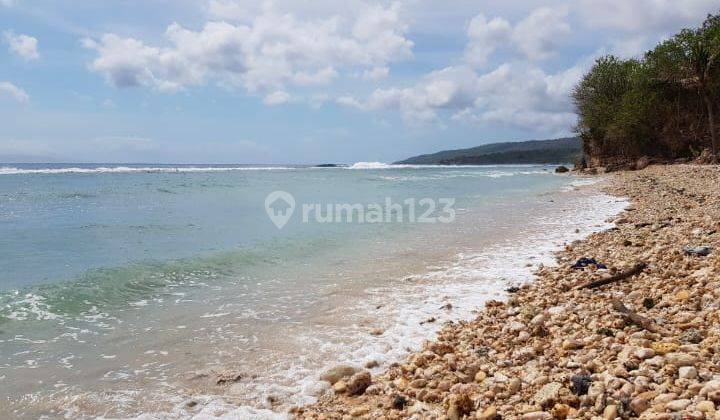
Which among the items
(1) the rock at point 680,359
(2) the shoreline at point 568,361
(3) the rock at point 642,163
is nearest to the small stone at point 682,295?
(2) the shoreline at point 568,361

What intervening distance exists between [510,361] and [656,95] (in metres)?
46.1

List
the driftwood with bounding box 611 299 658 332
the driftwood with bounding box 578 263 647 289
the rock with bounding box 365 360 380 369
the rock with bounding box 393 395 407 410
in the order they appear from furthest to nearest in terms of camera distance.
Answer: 1. the driftwood with bounding box 578 263 647 289
2. the rock with bounding box 365 360 380 369
3. the driftwood with bounding box 611 299 658 332
4. the rock with bounding box 393 395 407 410

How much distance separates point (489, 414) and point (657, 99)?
47.6 metres

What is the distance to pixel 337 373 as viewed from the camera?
16.4ft

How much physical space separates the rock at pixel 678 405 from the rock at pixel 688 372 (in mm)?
388

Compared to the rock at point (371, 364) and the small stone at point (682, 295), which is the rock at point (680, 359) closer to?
the small stone at point (682, 295)


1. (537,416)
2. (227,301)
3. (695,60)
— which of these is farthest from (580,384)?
(695,60)

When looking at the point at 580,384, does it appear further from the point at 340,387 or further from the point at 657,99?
the point at 657,99

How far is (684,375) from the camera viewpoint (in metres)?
3.27

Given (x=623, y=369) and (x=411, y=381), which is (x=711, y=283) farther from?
(x=411, y=381)

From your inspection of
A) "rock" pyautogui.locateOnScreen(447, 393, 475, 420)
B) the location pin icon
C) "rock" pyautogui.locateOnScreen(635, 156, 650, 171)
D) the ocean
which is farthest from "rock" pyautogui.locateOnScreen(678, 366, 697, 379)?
"rock" pyautogui.locateOnScreen(635, 156, 650, 171)

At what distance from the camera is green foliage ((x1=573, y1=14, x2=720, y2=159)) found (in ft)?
115

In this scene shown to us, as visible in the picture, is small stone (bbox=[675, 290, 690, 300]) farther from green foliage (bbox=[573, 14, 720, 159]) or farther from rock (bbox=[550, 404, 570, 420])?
green foliage (bbox=[573, 14, 720, 159])

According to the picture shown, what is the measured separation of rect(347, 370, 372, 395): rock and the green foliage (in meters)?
38.7
